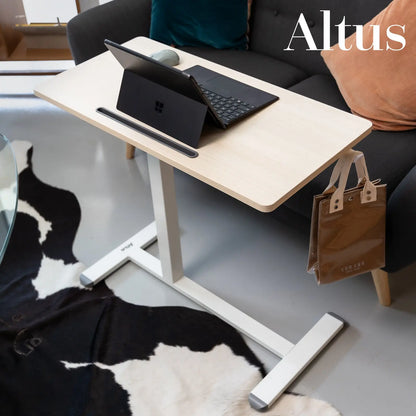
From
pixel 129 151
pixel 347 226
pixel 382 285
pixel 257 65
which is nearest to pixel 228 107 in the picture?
pixel 347 226

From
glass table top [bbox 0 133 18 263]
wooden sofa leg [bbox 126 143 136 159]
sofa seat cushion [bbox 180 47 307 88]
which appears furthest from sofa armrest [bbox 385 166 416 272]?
wooden sofa leg [bbox 126 143 136 159]

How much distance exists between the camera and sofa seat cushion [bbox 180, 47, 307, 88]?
226cm

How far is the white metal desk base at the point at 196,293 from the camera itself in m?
1.67

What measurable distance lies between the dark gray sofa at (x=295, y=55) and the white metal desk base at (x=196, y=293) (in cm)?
33

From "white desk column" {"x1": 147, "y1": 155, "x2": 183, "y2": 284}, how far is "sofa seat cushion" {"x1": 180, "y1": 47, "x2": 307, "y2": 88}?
2.45 ft

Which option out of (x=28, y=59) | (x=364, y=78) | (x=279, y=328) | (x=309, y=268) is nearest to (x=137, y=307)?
(x=279, y=328)

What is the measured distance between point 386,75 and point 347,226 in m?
0.61

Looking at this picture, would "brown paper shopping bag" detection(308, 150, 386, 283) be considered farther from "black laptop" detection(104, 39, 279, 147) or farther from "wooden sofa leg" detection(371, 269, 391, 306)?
"black laptop" detection(104, 39, 279, 147)

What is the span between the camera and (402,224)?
1.65 meters

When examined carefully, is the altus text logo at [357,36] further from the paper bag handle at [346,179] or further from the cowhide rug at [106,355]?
the cowhide rug at [106,355]

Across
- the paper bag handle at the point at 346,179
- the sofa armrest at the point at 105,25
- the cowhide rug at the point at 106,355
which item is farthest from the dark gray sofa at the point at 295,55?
the cowhide rug at the point at 106,355

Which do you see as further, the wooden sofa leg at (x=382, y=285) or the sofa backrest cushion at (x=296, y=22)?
the sofa backrest cushion at (x=296, y=22)

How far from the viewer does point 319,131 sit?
4.70 ft

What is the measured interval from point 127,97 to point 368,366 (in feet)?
3.39
